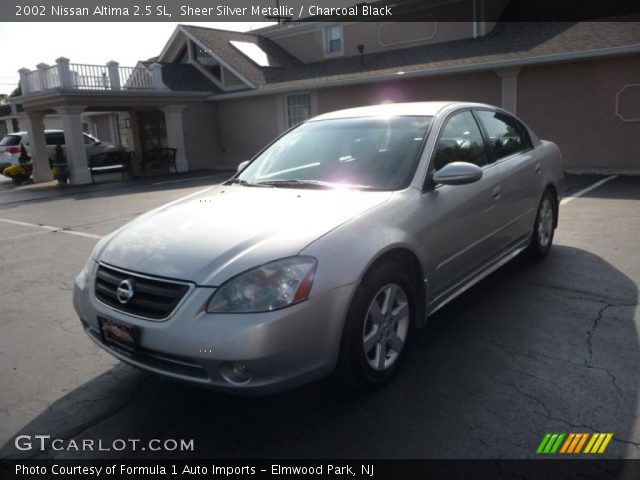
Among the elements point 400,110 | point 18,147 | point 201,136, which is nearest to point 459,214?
point 400,110

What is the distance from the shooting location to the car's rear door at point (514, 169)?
4.41 meters

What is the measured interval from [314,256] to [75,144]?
16.9 m

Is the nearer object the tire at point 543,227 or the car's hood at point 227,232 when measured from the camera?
the car's hood at point 227,232

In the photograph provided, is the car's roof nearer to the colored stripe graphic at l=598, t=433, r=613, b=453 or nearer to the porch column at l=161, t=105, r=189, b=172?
the colored stripe graphic at l=598, t=433, r=613, b=453

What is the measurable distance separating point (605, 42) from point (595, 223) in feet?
24.2

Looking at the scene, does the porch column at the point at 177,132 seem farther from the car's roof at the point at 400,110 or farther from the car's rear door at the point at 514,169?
the car's rear door at the point at 514,169

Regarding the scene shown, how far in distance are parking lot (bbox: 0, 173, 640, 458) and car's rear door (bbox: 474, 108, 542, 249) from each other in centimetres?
53

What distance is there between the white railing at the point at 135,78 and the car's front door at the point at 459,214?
17.0 metres

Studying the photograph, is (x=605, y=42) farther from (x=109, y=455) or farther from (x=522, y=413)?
(x=109, y=455)

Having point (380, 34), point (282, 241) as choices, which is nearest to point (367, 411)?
point (282, 241)

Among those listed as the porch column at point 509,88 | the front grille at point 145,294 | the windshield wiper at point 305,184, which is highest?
the porch column at point 509,88

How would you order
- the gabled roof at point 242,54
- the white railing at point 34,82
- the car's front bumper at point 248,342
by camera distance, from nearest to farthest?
the car's front bumper at point 248,342 < the white railing at point 34,82 < the gabled roof at point 242,54

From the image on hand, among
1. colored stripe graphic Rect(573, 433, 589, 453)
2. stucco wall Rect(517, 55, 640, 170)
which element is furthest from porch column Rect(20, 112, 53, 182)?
colored stripe graphic Rect(573, 433, 589, 453)

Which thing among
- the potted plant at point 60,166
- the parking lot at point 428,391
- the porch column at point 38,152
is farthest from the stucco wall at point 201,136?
the parking lot at point 428,391
